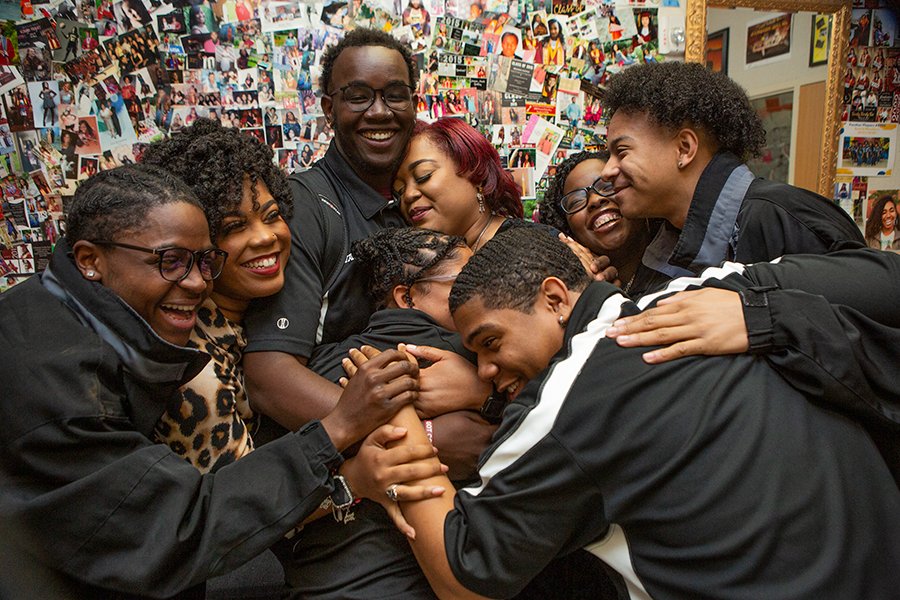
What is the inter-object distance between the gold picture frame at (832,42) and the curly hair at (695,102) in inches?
39.3

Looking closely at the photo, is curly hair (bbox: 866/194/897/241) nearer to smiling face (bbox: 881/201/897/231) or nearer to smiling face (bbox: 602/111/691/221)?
smiling face (bbox: 881/201/897/231)

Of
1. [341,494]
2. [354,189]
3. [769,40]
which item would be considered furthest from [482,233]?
[769,40]

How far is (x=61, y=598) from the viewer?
3.51 feet

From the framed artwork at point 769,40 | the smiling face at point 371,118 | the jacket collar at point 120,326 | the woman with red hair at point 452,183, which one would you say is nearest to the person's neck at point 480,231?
the woman with red hair at point 452,183

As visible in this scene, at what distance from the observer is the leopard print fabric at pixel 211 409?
1316mm

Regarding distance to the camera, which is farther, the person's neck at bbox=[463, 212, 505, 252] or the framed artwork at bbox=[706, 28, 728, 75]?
the framed artwork at bbox=[706, 28, 728, 75]

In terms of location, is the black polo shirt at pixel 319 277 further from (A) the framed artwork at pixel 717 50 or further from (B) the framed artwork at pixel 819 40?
(B) the framed artwork at pixel 819 40

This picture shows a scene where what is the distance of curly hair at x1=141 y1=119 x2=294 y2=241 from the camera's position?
1459mm

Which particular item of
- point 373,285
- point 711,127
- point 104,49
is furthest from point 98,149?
point 711,127

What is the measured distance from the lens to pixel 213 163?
4.86 ft

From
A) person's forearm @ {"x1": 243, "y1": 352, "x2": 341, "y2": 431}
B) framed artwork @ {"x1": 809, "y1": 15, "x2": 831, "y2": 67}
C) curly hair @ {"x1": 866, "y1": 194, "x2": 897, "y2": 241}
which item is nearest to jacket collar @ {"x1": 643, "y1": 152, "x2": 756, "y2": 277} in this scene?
person's forearm @ {"x1": 243, "y1": 352, "x2": 341, "y2": 431}

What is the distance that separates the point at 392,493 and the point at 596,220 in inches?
49.6

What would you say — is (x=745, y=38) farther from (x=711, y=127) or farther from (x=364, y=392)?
(x=364, y=392)

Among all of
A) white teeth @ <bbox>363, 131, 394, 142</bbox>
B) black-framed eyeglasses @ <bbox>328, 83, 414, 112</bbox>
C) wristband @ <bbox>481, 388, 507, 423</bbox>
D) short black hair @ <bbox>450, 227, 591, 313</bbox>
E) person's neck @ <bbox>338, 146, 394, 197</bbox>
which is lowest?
wristband @ <bbox>481, 388, 507, 423</bbox>
